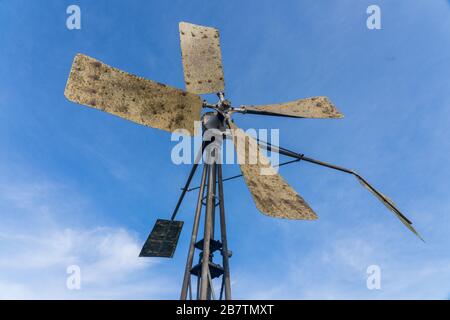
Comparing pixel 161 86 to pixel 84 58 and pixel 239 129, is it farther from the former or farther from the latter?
pixel 239 129

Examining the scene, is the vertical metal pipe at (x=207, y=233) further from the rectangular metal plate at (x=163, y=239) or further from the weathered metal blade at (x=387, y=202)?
the weathered metal blade at (x=387, y=202)

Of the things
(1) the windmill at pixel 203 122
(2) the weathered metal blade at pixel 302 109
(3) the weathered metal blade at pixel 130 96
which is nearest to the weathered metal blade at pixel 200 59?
(1) the windmill at pixel 203 122

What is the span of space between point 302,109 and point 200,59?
305 centimetres

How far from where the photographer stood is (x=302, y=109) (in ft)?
29.2

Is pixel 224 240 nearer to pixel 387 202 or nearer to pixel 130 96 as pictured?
Result: pixel 130 96

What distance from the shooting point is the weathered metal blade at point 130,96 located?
19.3 ft

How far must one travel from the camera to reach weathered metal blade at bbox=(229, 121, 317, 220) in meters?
5.58

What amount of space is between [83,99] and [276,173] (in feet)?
12.8
